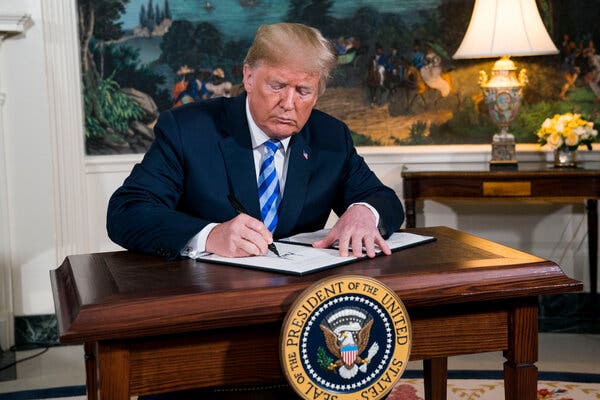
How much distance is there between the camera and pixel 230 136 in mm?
3051

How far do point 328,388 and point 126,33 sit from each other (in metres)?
4.64

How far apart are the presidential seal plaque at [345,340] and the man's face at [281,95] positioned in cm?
106

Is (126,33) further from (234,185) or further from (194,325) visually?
(194,325)

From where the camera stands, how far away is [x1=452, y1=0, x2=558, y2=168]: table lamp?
5556mm

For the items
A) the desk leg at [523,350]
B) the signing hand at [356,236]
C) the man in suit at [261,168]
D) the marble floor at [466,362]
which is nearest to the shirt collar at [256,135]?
the man in suit at [261,168]

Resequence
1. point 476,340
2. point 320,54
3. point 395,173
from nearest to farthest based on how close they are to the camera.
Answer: point 476,340, point 320,54, point 395,173

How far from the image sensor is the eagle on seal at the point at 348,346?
198 cm

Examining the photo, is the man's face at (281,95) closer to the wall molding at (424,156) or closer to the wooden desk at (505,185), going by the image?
the wooden desk at (505,185)

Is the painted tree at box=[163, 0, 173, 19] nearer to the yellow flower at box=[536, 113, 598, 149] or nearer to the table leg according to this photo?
the yellow flower at box=[536, 113, 598, 149]

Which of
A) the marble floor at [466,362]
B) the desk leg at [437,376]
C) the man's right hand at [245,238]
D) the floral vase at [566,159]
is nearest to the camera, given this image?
the man's right hand at [245,238]

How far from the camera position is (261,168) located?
3053 mm

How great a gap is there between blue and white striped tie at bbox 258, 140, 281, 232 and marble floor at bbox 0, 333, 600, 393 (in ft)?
7.67

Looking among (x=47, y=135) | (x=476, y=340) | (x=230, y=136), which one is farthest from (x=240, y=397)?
(x=47, y=135)

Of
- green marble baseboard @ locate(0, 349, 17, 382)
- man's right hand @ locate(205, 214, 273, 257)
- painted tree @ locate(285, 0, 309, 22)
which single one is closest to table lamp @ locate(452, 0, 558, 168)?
painted tree @ locate(285, 0, 309, 22)
